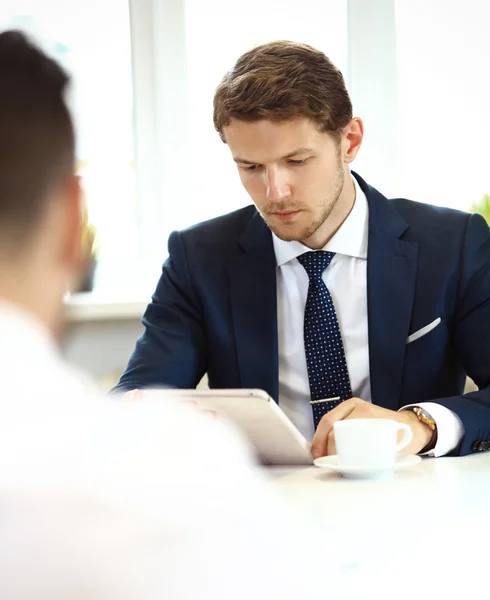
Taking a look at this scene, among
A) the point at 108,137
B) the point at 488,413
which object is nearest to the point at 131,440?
the point at 488,413

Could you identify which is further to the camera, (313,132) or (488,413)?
(313,132)

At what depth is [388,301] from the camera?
181 cm

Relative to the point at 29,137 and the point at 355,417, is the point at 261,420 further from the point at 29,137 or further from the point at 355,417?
the point at 29,137

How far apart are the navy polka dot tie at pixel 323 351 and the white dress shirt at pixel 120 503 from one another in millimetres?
1324

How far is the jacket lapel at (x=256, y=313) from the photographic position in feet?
5.99

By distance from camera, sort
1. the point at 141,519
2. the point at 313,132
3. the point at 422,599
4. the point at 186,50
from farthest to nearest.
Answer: the point at 186,50, the point at 313,132, the point at 422,599, the point at 141,519

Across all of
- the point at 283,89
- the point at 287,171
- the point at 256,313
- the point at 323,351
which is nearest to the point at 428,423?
the point at 323,351

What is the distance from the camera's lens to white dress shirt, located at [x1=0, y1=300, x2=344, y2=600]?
382 mm

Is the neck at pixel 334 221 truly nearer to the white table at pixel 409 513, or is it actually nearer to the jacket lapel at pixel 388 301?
the jacket lapel at pixel 388 301

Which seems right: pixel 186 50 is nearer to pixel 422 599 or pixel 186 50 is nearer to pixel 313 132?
pixel 313 132

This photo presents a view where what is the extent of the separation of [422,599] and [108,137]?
2.53 metres

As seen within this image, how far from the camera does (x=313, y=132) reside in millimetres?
1837

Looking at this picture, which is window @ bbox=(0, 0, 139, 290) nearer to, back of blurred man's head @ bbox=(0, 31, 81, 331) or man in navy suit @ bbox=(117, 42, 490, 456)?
man in navy suit @ bbox=(117, 42, 490, 456)

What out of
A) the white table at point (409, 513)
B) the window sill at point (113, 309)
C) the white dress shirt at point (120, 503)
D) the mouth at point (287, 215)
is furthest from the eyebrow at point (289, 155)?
the white dress shirt at point (120, 503)
